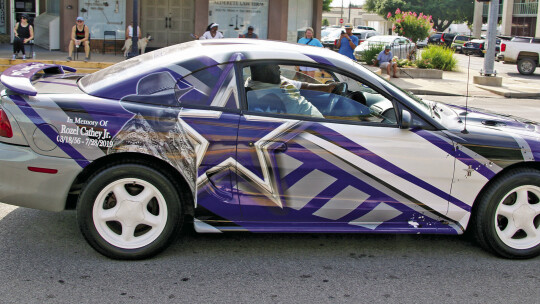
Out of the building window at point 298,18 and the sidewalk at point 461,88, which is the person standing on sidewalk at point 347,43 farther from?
the building window at point 298,18

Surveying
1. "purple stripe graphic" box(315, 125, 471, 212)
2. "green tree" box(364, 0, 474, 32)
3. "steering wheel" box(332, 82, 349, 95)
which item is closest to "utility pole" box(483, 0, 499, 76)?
"steering wheel" box(332, 82, 349, 95)

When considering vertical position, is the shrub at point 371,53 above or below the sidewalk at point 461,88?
above

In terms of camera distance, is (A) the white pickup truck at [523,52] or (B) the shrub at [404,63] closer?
(B) the shrub at [404,63]

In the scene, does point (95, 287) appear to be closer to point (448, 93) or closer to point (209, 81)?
point (209, 81)

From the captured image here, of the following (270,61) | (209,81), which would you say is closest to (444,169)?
(270,61)

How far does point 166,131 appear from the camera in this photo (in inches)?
165

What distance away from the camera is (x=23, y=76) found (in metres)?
4.65

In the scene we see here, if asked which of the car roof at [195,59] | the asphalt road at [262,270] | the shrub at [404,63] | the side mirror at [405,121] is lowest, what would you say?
the asphalt road at [262,270]

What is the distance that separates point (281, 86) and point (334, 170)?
806 millimetres

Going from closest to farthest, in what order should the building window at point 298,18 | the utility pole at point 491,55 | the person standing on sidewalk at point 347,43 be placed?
the person standing on sidewalk at point 347,43
the utility pole at point 491,55
the building window at point 298,18

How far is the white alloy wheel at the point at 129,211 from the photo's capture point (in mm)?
4211

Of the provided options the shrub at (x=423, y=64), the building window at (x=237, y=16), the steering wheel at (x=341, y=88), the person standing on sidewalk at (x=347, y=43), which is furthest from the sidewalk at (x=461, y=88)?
the steering wheel at (x=341, y=88)

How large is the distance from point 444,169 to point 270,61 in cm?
149

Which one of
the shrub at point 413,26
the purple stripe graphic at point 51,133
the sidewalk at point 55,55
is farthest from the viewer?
the shrub at point 413,26
